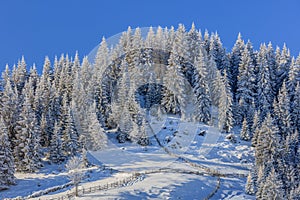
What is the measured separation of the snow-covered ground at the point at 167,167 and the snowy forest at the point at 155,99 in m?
2.54

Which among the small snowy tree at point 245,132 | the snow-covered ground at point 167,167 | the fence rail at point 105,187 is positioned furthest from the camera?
the small snowy tree at point 245,132

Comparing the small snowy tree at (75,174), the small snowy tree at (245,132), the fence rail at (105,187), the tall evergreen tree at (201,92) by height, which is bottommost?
the fence rail at (105,187)

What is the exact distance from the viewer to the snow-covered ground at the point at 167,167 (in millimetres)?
59219

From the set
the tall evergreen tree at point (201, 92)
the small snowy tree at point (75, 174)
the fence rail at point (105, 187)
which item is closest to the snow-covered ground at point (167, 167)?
the fence rail at point (105, 187)

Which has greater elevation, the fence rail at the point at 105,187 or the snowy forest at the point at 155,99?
the snowy forest at the point at 155,99

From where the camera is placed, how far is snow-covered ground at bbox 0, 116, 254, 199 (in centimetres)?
5922

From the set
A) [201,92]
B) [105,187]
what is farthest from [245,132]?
[105,187]

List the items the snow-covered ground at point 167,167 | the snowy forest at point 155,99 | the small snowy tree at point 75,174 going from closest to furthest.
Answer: the small snowy tree at point 75,174 → the snow-covered ground at point 167,167 → the snowy forest at point 155,99

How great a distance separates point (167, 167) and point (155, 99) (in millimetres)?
30142

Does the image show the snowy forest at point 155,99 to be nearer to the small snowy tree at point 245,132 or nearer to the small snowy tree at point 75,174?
the small snowy tree at point 245,132

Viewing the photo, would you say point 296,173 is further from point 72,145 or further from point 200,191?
point 72,145

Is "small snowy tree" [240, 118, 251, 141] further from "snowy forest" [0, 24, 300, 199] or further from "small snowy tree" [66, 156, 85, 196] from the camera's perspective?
"small snowy tree" [66, 156, 85, 196]

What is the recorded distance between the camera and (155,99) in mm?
98688

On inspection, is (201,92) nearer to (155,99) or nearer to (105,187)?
(155,99)
